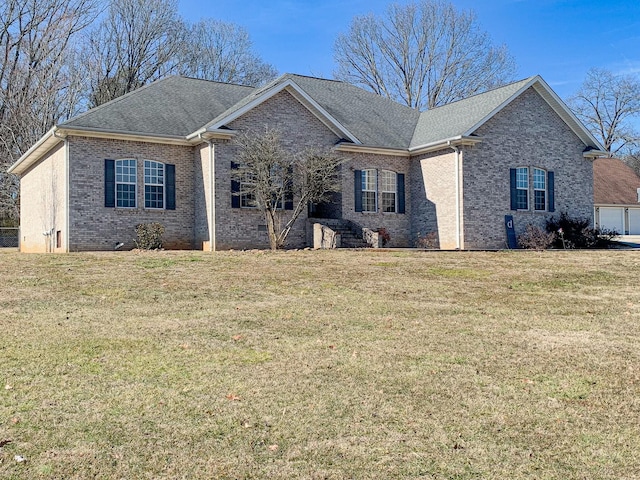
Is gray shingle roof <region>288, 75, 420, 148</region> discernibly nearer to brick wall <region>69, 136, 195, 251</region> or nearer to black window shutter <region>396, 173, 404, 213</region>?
black window shutter <region>396, 173, 404, 213</region>

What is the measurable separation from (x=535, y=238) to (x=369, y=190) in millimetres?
6262

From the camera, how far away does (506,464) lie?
392cm

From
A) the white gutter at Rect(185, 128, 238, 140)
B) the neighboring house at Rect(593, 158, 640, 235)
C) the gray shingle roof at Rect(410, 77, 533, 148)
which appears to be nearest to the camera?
the white gutter at Rect(185, 128, 238, 140)

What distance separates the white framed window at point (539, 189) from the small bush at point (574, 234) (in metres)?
0.68

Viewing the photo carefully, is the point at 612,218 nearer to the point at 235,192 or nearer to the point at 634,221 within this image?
the point at 634,221

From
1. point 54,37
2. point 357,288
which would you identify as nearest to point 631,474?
point 357,288

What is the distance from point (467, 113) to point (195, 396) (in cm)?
2133

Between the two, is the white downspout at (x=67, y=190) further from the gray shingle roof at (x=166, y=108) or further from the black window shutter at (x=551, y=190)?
the black window shutter at (x=551, y=190)

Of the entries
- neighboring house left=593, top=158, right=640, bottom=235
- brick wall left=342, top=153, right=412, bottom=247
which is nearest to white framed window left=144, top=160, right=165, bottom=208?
brick wall left=342, top=153, right=412, bottom=247

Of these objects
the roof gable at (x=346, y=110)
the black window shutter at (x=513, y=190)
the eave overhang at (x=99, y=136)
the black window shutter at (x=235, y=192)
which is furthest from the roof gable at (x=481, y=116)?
the eave overhang at (x=99, y=136)

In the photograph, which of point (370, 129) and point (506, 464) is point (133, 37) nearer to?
point (370, 129)

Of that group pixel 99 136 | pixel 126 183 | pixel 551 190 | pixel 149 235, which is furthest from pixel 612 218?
pixel 99 136

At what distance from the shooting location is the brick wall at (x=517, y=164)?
22.6 meters

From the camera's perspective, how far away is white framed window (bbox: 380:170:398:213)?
942 inches
